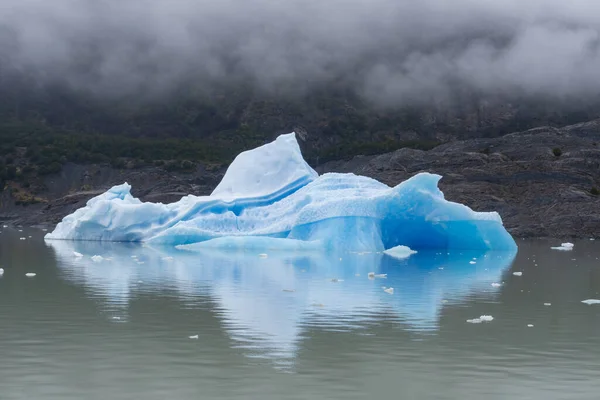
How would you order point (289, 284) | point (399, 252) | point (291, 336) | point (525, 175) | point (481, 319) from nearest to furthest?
point (291, 336) → point (481, 319) → point (289, 284) → point (399, 252) → point (525, 175)

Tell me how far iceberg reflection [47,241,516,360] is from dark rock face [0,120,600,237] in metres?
→ 22.6

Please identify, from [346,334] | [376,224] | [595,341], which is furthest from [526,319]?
[376,224]

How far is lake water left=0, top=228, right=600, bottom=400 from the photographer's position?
278 inches

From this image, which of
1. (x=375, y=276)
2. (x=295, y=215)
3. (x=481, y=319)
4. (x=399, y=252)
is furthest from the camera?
(x=295, y=215)

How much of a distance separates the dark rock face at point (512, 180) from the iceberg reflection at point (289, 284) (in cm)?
2260

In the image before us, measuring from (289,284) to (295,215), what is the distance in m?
12.7

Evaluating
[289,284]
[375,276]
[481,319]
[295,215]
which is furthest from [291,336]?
[295,215]

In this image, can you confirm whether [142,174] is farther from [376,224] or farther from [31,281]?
[31,281]

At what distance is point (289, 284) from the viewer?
15.2 metres

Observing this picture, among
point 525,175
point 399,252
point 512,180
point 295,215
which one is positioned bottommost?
point 399,252

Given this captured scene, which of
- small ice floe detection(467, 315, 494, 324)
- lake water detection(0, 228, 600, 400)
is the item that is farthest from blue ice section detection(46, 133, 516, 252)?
small ice floe detection(467, 315, 494, 324)

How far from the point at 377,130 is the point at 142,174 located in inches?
2200

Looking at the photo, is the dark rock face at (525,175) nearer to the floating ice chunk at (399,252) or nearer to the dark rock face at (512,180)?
the dark rock face at (512,180)

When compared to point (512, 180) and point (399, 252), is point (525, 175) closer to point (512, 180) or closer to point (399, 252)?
point (512, 180)
